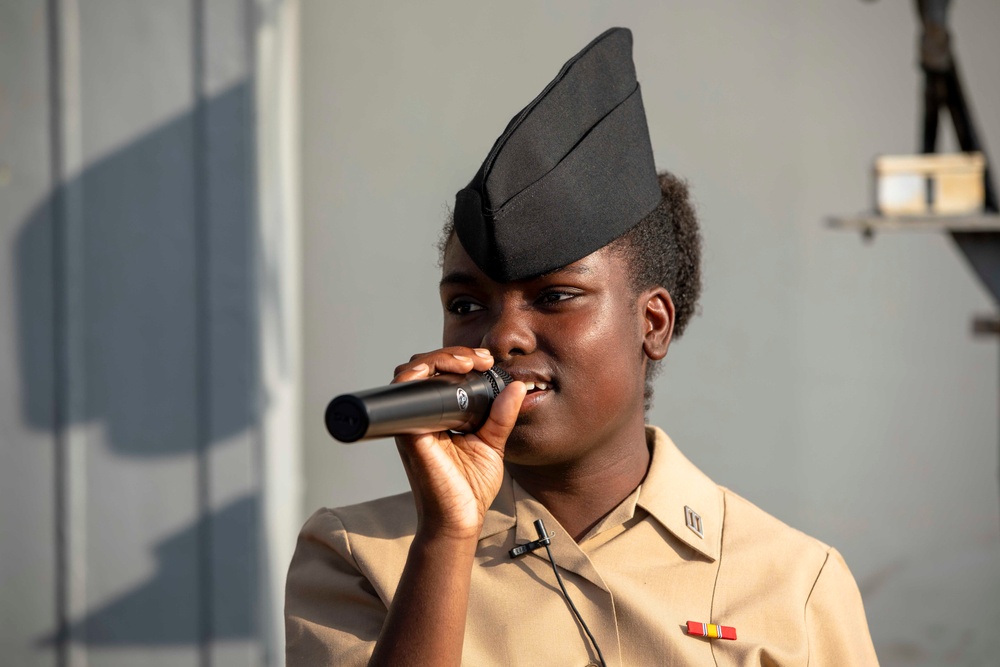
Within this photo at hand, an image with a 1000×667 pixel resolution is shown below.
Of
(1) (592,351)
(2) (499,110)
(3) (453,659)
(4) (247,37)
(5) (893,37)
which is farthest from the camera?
(5) (893,37)

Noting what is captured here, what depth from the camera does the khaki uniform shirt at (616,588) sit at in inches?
53.7

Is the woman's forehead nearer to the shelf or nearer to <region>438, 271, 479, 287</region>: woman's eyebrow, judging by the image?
<region>438, 271, 479, 287</region>: woman's eyebrow

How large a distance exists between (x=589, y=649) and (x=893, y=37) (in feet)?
9.18

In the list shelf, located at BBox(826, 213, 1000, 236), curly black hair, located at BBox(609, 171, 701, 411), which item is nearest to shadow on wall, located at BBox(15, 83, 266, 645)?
curly black hair, located at BBox(609, 171, 701, 411)

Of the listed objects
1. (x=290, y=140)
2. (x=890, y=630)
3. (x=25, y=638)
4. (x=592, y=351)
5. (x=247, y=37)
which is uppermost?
(x=247, y=37)

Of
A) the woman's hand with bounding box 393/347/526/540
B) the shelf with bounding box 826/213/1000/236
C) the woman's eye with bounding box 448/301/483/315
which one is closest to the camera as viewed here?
the woman's hand with bounding box 393/347/526/540

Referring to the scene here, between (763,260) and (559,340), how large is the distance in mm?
2201

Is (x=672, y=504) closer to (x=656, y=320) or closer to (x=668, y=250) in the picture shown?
(x=656, y=320)

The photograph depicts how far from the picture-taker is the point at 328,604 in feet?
4.77

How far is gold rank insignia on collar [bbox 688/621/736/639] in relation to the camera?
53.6 inches

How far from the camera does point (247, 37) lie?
2609 mm

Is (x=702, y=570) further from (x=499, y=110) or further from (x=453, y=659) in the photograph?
(x=499, y=110)

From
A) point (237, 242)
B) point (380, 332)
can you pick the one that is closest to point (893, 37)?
point (380, 332)

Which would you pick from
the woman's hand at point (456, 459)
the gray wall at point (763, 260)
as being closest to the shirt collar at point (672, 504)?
the woman's hand at point (456, 459)
